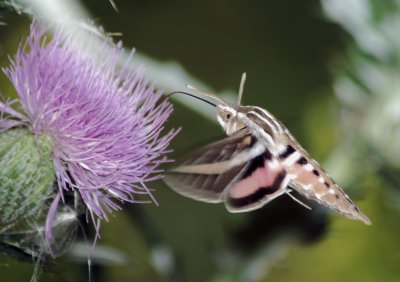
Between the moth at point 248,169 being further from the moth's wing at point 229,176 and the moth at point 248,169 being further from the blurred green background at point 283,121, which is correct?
the blurred green background at point 283,121

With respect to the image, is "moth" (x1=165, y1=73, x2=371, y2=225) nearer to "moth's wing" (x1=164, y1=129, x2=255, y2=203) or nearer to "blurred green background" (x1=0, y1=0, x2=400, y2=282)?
"moth's wing" (x1=164, y1=129, x2=255, y2=203)

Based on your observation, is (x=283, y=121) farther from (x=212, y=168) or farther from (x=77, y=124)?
(x=77, y=124)

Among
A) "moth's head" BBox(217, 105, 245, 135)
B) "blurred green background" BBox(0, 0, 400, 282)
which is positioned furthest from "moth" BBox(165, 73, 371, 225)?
"blurred green background" BBox(0, 0, 400, 282)

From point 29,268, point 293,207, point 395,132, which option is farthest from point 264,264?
point 29,268

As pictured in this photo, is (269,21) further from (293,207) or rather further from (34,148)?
(34,148)

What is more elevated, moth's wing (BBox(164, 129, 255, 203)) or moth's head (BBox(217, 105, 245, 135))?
moth's head (BBox(217, 105, 245, 135))

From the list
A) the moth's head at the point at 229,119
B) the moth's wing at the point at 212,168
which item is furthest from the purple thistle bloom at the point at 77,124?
the moth's head at the point at 229,119
